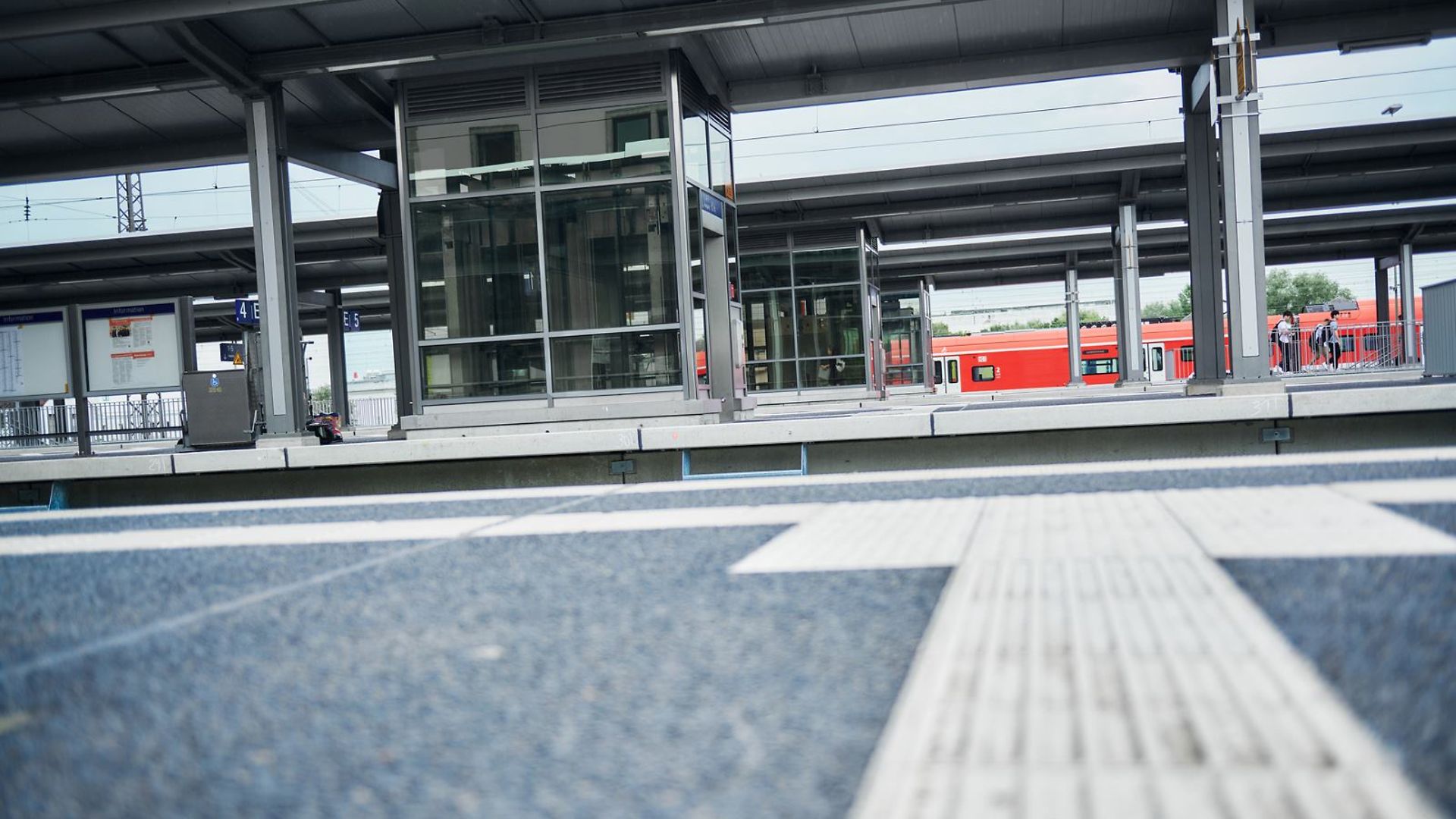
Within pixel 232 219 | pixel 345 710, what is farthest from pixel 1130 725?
pixel 232 219

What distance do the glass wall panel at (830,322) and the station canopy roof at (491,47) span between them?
44.4 feet

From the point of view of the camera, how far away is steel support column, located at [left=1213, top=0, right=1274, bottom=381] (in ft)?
42.3

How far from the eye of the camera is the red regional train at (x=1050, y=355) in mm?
43281

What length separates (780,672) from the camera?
225cm

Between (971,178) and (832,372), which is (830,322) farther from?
(971,178)

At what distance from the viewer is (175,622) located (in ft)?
10.3

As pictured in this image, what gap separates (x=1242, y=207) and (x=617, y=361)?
767 cm

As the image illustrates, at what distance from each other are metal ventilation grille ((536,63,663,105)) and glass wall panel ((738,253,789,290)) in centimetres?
1617

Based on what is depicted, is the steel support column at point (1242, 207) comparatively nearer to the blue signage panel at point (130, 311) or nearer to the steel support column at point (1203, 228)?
the steel support column at point (1203, 228)

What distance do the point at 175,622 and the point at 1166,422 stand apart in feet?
25.0

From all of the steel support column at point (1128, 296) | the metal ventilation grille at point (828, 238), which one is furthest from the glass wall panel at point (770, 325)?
the steel support column at point (1128, 296)

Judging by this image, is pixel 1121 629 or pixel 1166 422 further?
pixel 1166 422

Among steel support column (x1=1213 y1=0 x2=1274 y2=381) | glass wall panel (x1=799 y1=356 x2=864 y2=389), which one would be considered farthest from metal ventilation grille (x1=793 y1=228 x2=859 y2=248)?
steel support column (x1=1213 y1=0 x2=1274 y2=381)

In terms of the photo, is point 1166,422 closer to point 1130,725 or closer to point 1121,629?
point 1121,629
